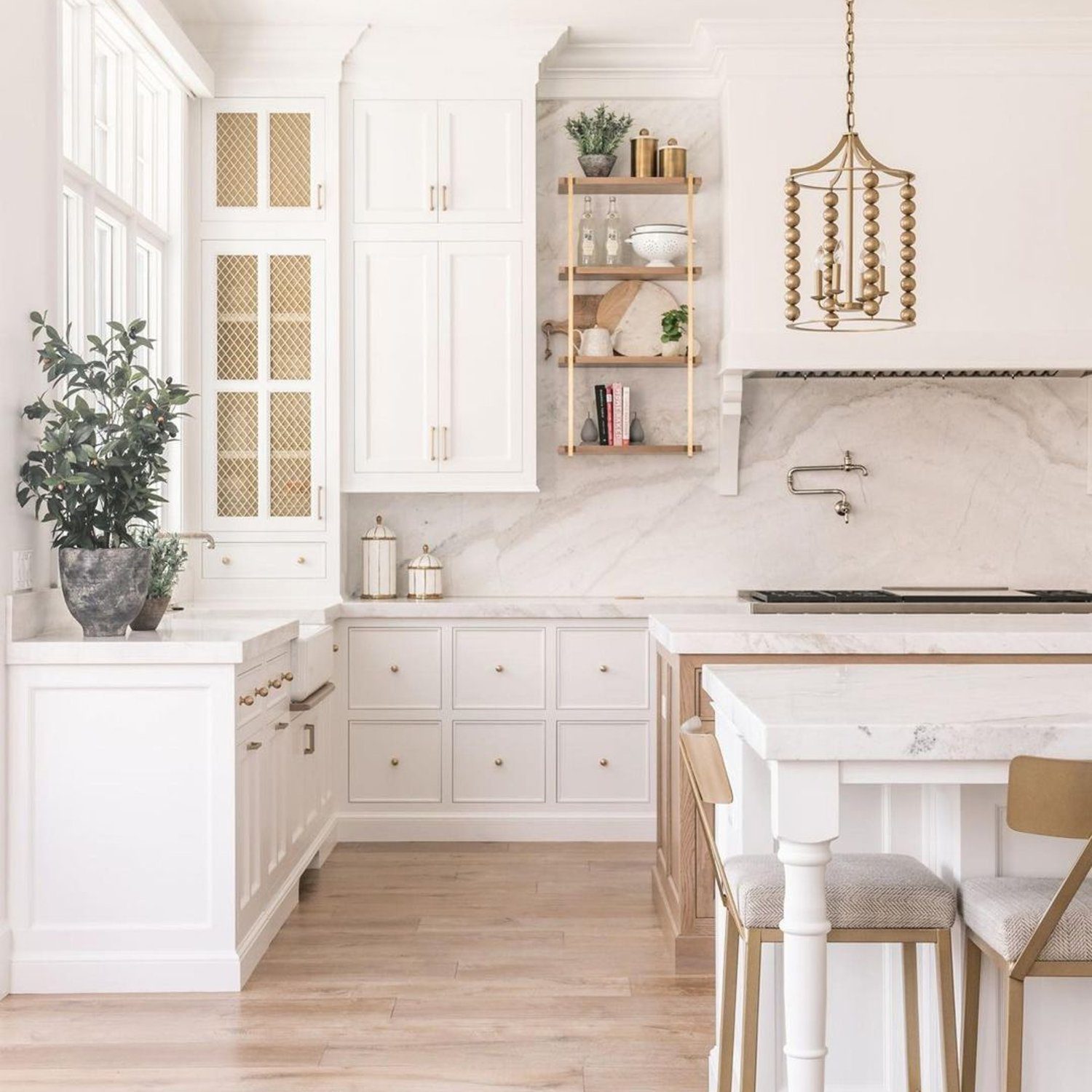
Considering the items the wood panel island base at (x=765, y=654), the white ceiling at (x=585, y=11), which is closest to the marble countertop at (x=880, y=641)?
the wood panel island base at (x=765, y=654)

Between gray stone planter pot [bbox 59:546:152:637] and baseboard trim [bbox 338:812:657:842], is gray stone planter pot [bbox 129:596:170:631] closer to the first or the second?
gray stone planter pot [bbox 59:546:152:637]

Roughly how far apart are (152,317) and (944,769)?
3.64m

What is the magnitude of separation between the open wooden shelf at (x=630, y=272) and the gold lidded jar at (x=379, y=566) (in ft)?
4.25

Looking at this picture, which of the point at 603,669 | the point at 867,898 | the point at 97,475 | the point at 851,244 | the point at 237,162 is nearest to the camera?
the point at 867,898

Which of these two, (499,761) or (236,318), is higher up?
(236,318)

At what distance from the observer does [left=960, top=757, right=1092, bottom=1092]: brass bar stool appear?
1.75 metres

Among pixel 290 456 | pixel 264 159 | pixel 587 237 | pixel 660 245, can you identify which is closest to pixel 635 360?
pixel 660 245

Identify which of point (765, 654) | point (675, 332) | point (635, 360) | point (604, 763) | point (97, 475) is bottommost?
point (604, 763)

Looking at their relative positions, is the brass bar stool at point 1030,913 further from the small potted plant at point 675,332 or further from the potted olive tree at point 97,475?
the small potted plant at point 675,332

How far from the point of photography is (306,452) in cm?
486

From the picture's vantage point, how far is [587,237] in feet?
16.6

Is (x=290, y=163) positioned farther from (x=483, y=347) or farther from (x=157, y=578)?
(x=157, y=578)

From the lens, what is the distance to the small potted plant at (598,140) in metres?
4.94

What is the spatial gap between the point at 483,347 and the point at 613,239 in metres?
0.70
